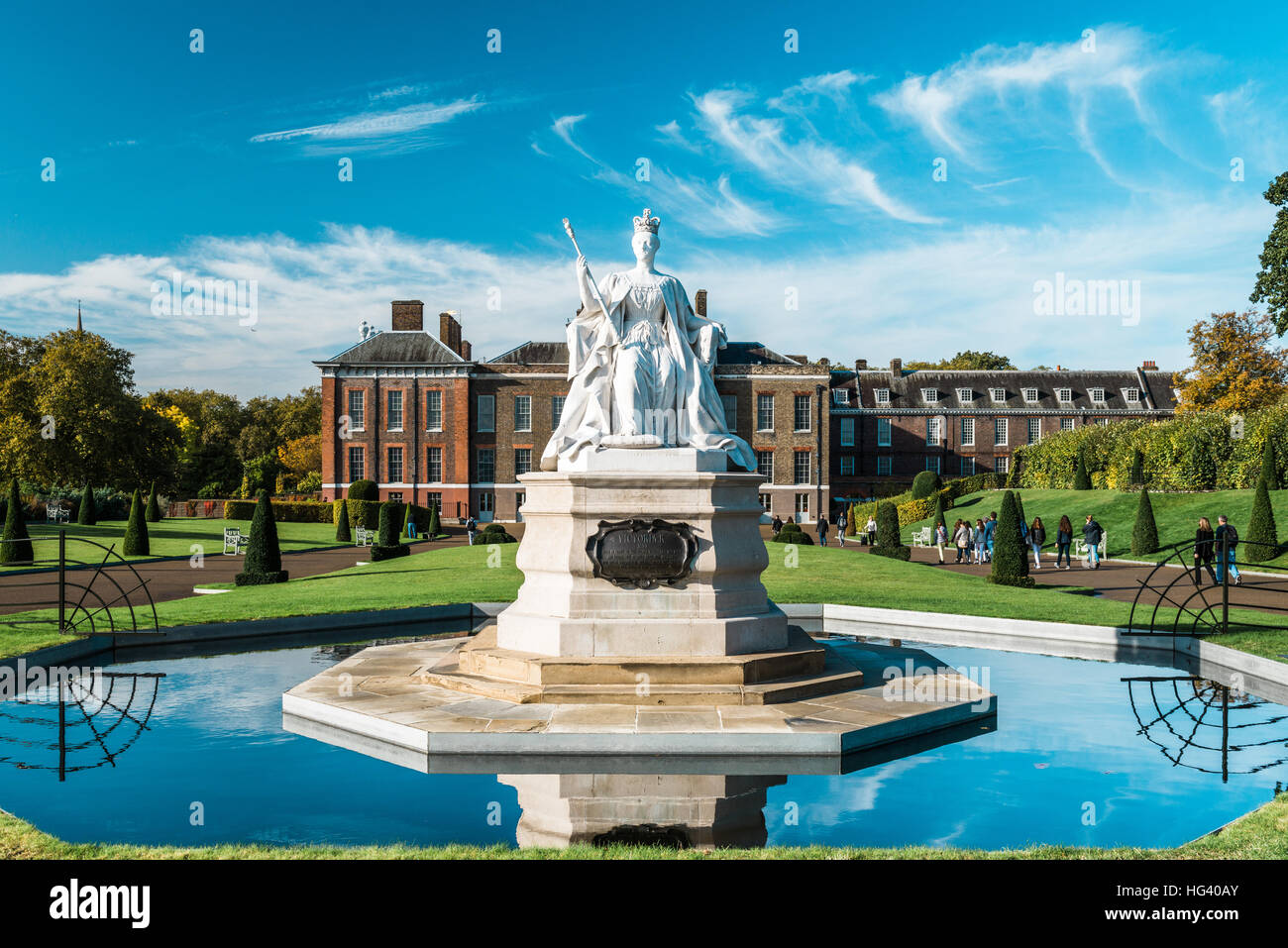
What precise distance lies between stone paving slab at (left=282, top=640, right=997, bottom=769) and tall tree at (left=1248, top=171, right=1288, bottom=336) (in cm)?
3689

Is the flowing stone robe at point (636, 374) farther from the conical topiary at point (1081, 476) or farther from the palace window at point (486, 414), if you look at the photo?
the palace window at point (486, 414)

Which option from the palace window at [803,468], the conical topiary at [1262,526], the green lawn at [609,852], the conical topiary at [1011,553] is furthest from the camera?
the palace window at [803,468]

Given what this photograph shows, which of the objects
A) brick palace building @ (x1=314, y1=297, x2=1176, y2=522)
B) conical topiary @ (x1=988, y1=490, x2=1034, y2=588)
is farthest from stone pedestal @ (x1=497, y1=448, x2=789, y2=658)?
brick palace building @ (x1=314, y1=297, x2=1176, y2=522)

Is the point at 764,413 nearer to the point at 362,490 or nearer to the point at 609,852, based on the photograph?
the point at 362,490

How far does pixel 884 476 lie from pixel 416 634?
178 ft

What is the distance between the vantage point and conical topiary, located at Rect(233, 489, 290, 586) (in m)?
21.8

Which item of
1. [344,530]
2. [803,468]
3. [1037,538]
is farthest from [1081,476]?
[344,530]

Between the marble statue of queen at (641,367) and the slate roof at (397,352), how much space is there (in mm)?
46572

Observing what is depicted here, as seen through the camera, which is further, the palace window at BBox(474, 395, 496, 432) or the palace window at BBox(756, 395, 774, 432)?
the palace window at BBox(756, 395, 774, 432)

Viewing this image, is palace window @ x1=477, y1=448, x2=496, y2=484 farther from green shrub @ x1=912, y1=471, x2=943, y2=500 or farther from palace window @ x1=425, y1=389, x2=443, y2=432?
green shrub @ x1=912, y1=471, x2=943, y2=500

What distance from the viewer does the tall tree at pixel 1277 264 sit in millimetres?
36469

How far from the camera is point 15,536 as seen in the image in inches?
1127

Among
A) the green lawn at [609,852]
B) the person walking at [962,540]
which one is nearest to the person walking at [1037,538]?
the person walking at [962,540]

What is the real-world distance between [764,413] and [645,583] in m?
49.5
